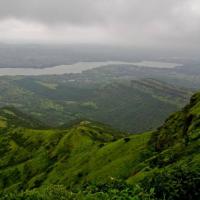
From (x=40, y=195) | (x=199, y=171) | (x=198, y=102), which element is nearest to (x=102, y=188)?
(x=40, y=195)

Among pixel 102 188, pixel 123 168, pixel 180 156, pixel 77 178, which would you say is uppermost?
pixel 102 188

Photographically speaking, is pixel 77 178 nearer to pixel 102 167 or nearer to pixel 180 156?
pixel 102 167

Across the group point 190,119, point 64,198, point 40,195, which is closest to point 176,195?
point 64,198

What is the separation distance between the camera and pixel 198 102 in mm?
176750

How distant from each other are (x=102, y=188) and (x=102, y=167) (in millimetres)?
120387

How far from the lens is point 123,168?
173 metres

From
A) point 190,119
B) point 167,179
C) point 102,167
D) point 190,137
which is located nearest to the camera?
A: point 167,179

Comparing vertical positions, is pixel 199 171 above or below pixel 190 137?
above

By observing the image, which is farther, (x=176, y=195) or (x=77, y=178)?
(x=77, y=178)

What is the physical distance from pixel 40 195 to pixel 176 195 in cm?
2641

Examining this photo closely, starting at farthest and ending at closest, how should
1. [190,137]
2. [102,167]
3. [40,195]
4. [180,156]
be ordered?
[102,167], [190,137], [180,156], [40,195]

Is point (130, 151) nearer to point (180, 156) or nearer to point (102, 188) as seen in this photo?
point (180, 156)

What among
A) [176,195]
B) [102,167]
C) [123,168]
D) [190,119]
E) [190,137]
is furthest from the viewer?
[102,167]

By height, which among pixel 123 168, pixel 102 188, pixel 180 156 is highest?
pixel 102 188
